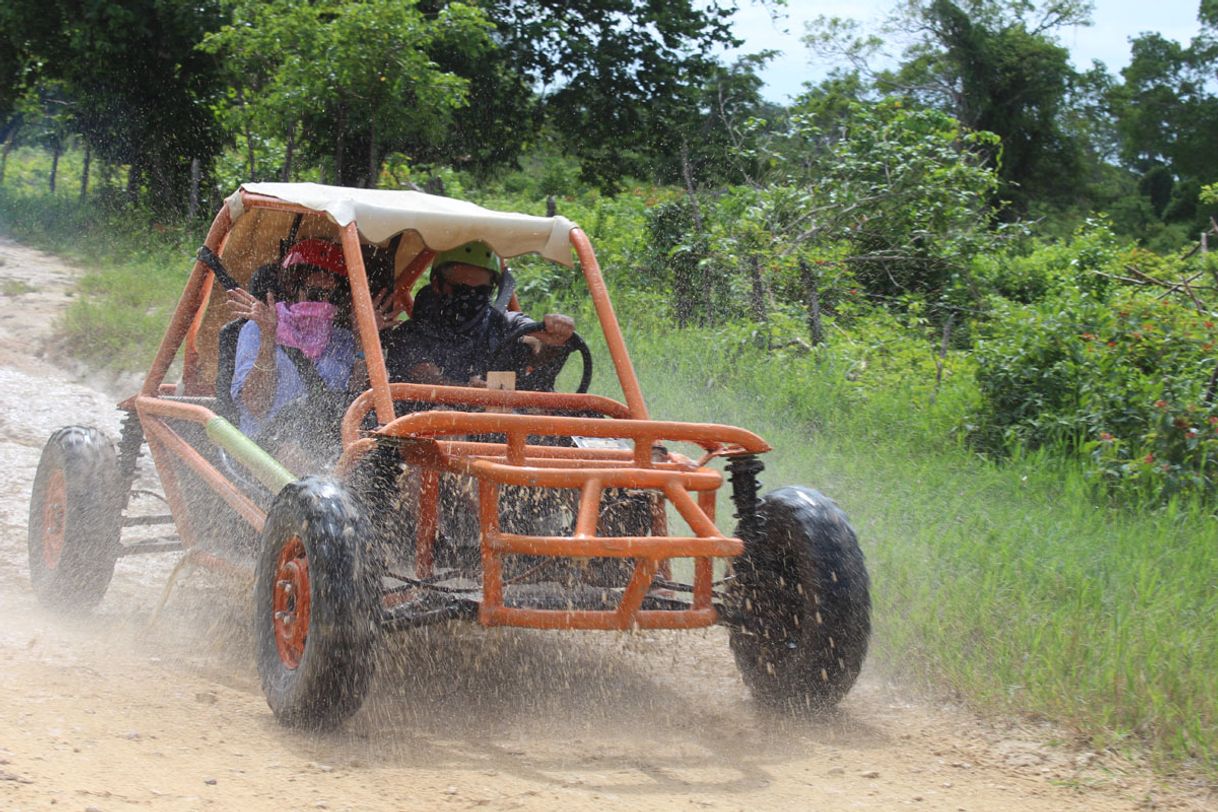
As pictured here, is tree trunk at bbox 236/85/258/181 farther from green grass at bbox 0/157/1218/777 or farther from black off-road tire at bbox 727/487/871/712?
black off-road tire at bbox 727/487/871/712

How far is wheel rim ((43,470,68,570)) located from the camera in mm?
5641

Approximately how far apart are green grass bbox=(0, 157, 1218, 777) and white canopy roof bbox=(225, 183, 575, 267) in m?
1.96

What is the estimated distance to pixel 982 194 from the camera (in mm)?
11469

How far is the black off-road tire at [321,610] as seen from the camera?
143 inches

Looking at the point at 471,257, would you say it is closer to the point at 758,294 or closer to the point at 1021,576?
the point at 1021,576

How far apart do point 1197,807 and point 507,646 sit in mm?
2474

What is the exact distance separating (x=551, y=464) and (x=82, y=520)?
249 cm

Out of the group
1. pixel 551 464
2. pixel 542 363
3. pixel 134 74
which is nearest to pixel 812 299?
pixel 542 363

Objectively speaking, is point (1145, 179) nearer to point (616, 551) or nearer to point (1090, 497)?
point (1090, 497)

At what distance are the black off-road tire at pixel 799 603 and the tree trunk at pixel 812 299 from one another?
17.7ft

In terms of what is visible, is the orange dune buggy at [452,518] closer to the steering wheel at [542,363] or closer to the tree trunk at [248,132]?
the steering wheel at [542,363]

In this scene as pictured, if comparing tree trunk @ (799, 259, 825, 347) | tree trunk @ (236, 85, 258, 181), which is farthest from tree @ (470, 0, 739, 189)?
tree trunk @ (799, 259, 825, 347)

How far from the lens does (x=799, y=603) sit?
4234mm

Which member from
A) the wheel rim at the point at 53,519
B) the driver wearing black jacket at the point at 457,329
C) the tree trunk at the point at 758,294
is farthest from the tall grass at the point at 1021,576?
the wheel rim at the point at 53,519
